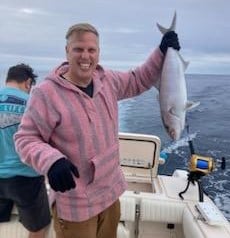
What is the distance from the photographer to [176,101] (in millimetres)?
2334

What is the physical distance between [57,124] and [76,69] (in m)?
0.28

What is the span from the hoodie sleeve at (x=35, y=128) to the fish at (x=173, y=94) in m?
Answer: 0.67

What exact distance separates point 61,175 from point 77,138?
0.98 ft

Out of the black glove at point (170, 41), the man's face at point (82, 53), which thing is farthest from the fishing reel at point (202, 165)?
the man's face at point (82, 53)

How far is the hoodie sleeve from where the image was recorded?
187 cm

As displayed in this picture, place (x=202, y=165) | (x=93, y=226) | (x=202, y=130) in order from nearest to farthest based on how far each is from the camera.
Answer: (x=93, y=226) → (x=202, y=165) → (x=202, y=130)

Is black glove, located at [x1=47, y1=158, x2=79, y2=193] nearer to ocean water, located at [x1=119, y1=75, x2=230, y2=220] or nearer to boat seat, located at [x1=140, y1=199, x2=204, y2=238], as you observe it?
boat seat, located at [x1=140, y1=199, x2=204, y2=238]

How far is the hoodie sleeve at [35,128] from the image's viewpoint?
187cm

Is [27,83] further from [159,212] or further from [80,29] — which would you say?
[159,212]

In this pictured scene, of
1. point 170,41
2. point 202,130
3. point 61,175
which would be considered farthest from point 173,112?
point 202,130

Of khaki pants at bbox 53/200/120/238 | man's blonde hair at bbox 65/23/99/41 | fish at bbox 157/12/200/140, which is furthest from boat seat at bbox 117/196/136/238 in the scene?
man's blonde hair at bbox 65/23/99/41

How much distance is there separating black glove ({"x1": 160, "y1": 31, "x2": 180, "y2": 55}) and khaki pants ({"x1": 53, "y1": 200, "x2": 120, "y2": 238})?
913mm

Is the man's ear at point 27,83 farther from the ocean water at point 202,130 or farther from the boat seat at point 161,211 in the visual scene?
the ocean water at point 202,130

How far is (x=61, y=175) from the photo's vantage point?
1730 millimetres
